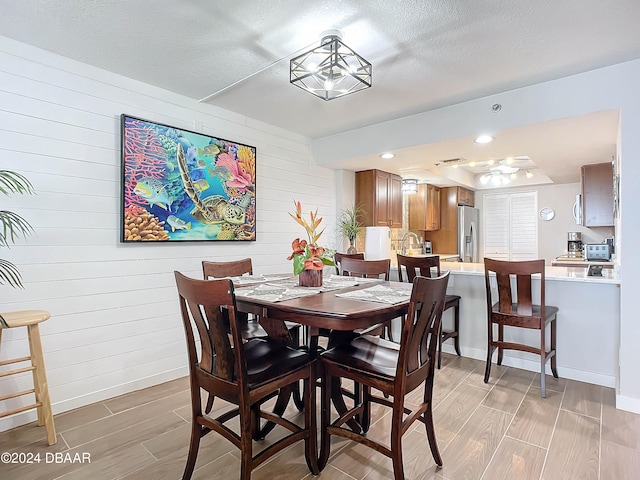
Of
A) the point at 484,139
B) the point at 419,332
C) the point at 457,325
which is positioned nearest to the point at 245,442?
the point at 419,332

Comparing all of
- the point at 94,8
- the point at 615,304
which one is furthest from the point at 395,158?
the point at 94,8

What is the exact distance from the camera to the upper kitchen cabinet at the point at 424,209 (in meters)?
6.32

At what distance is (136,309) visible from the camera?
2822 mm

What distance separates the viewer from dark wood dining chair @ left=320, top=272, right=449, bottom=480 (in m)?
1.55

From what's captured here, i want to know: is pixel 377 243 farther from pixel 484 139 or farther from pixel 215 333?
pixel 215 333

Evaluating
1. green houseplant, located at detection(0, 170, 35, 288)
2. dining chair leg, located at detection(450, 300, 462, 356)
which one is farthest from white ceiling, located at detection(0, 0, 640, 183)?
dining chair leg, located at detection(450, 300, 462, 356)

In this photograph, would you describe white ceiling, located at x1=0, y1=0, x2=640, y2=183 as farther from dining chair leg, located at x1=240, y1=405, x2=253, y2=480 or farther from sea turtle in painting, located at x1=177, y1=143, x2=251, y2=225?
dining chair leg, located at x1=240, y1=405, x2=253, y2=480

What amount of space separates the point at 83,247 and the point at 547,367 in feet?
12.9

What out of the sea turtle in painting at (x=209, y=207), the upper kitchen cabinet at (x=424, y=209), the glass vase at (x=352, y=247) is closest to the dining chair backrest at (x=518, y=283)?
the glass vase at (x=352, y=247)

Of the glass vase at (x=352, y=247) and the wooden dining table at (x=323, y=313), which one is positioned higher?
the glass vase at (x=352, y=247)

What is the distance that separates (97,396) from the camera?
2590 millimetres

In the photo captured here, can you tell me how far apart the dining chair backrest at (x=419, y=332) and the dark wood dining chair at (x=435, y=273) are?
1305 millimetres

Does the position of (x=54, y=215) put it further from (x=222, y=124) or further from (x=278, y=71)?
(x=278, y=71)

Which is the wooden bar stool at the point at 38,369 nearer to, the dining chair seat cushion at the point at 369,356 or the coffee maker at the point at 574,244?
the dining chair seat cushion at the point at 369,356
